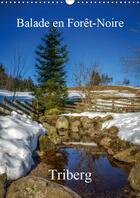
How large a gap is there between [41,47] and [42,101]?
130 inches

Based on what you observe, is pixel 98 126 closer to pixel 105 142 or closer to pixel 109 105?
pixel 105 142

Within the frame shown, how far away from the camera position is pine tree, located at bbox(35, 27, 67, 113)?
21.2m

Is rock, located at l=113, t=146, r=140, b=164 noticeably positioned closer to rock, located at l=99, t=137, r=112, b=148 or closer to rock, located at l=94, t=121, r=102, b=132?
rock, located at l=99, t=137, r=112, b=148

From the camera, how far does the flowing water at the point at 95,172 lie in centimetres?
683

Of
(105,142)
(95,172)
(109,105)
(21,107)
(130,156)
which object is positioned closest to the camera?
(95,172)

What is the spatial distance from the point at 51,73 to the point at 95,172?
540 inches

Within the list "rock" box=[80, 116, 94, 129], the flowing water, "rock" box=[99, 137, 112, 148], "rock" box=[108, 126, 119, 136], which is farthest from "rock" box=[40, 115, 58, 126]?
the flowing water

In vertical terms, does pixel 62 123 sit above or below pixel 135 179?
above

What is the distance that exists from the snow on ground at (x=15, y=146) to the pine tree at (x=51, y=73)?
10.8 metres

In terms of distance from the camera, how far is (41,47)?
21078 mm

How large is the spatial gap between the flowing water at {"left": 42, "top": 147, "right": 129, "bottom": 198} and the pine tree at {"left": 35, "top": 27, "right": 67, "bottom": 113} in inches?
397

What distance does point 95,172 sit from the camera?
8.64m

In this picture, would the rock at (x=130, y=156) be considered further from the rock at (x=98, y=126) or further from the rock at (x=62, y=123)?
the rock at (x=62, y=123)

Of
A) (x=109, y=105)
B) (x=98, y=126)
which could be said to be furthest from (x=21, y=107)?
(x=109, y=105)
